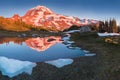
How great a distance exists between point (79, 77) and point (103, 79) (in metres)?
2.30

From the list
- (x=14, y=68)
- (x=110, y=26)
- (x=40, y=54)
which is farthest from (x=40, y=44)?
(x=110, y=26)

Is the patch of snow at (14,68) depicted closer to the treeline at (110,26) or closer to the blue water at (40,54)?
the blue water at (40,54)

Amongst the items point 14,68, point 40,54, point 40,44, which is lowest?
Result: point 40,44

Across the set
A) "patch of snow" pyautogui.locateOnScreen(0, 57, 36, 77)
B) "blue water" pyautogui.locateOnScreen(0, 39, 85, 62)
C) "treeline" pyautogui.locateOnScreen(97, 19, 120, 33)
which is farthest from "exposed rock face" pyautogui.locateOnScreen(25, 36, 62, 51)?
"treeline" pyautogui.locateOnScreen(97, 19, 120, 33)

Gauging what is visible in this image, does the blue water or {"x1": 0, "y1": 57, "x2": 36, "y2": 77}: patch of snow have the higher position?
{"x1": 0, "y1": 57, "x2": 36, "y2": 77}: patch of snow

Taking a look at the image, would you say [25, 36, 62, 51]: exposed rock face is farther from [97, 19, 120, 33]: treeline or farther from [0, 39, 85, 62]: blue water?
[97, 19, 120, 33]: treeline

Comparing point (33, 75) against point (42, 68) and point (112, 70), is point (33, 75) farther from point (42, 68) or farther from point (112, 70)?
point (112, 70)

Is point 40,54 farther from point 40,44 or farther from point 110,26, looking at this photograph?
point 110,26

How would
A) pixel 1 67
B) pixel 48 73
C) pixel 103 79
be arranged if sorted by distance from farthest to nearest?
pixel 1 67
pixel 48 73
pixel 103 79

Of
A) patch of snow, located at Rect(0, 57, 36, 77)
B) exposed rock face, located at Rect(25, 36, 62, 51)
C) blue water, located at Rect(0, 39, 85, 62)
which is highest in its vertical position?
patch of snow, located at Rect(0, 57, 36, 77)

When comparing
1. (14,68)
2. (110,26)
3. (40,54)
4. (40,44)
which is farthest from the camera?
(110,26)

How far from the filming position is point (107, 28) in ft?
529

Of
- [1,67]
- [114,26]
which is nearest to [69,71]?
[1,67]

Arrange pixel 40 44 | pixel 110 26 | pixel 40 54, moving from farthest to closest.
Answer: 1. pixel 110 26
2. pixel 40 44
3. pixel 40 54
